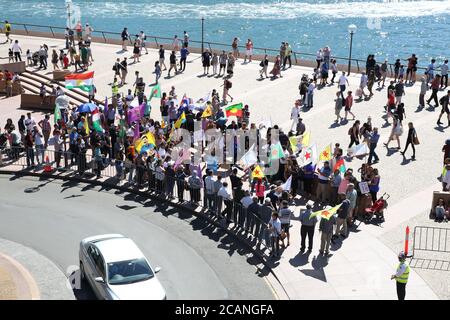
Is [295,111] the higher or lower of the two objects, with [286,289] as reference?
higher

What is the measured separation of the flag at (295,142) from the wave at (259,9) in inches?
3131

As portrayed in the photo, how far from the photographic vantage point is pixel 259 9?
112 metres

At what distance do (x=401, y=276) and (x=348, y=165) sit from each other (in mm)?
10636

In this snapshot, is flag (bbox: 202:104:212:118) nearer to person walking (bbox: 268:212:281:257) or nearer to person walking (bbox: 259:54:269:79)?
person walking (bbox: 268:212:281:257)

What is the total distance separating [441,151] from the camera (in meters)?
28.8

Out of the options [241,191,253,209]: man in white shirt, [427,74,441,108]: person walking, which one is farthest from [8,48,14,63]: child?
[241,191,253,209]: man in white shirt

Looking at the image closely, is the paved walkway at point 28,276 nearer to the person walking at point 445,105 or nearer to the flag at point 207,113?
the flag at point 207,113

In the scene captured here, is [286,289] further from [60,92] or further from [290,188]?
[60,92]

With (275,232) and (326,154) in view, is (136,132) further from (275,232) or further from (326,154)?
(275,232)

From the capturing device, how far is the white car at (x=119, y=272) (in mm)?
16875

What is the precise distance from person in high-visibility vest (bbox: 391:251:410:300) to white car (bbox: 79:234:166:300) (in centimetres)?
572

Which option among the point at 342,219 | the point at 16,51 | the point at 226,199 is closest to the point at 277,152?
the point at 226,199
